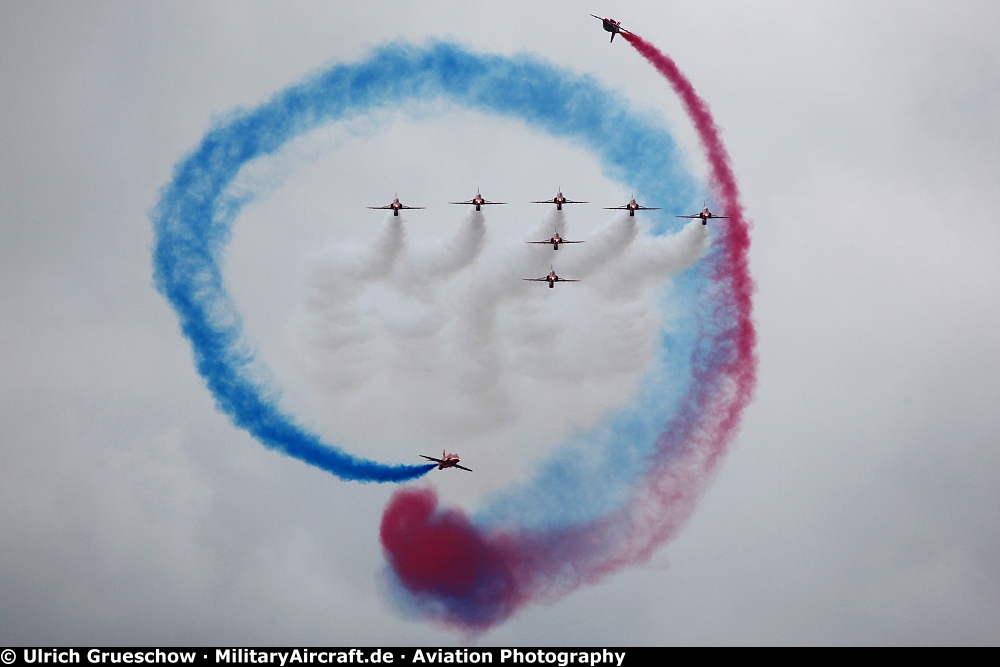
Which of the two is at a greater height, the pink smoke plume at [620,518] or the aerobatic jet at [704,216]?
the aerobatic jet at [704,216]

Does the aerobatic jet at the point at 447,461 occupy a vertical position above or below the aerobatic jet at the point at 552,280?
below

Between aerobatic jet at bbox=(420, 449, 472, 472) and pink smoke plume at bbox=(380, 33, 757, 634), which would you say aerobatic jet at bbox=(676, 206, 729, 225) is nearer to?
pink smoke plume at bbox=(380, 33, 757, 634)

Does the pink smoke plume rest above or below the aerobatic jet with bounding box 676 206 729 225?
below

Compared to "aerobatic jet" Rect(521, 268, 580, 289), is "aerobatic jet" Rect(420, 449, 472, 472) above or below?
below

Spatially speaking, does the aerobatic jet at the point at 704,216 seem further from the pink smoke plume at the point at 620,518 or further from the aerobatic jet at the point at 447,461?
the aerobatic jet at the point at 447,461

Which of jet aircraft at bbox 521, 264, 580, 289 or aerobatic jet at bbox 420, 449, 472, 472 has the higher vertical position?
jet aircraft at bbox 521, 264, 580, 289

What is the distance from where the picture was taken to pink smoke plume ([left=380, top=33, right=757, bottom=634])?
90.6 meters

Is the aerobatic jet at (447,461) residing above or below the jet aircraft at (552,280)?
below

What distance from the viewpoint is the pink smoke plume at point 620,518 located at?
297 ft

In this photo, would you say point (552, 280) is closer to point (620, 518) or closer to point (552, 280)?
point (552, 280)

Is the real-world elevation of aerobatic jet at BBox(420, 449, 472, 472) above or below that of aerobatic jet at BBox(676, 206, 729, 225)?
below

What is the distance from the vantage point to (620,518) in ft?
305
